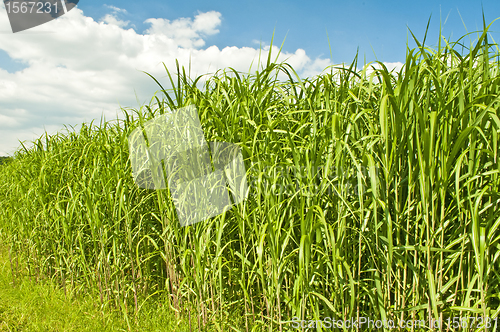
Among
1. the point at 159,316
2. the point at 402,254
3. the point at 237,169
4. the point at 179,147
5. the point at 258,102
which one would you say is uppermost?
the point at 258,102

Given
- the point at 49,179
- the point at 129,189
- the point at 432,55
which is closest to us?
the point at 432,55

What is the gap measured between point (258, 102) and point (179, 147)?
677mm

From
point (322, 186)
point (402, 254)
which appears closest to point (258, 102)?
point (322, 186)

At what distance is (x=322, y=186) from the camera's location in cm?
160

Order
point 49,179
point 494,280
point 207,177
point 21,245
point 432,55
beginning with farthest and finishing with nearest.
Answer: point 21,245 → point 49,179 → point 207,177 → point 432,55 → point 494,280

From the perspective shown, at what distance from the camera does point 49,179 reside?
338 centimetres

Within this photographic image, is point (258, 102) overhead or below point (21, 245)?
overhead

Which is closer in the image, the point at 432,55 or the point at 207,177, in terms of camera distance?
the point at 432,55

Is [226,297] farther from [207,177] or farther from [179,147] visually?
[179,147]

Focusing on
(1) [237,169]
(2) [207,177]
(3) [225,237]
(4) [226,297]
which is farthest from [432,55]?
(4) [226,297]

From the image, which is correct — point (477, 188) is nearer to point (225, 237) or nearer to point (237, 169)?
point (237, 169)

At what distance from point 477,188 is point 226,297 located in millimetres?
1849

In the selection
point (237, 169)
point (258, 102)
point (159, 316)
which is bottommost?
point (159, 316)

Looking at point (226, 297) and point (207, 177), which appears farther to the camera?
point (226, 297)
